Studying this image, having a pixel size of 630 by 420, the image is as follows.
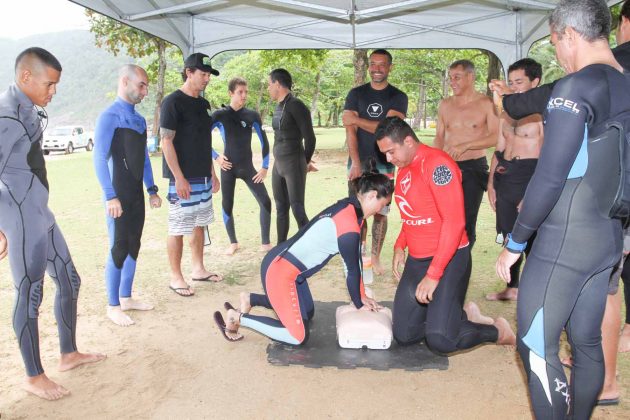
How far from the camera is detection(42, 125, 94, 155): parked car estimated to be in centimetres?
2561

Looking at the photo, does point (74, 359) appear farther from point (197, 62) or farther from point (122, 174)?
point (197, 62)

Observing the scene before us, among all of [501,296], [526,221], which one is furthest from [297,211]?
[526,221]

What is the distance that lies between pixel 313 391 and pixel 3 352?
2.38 metres

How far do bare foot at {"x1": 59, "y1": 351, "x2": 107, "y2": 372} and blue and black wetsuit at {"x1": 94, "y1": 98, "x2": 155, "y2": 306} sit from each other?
31.5 inches

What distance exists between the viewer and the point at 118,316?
14.5ft

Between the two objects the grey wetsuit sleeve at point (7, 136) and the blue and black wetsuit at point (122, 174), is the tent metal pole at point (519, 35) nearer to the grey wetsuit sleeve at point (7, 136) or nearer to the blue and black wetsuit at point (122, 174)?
the blue and black wetsuit at point (122, 174)

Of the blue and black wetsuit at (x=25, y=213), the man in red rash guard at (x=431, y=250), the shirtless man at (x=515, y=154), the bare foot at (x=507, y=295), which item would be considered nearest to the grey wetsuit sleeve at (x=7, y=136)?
the blue and black wetsuit at (x=25, y=213)

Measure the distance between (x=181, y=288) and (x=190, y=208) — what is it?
800 mm

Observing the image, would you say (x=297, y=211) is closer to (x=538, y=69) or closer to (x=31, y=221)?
(x=538, y=69)

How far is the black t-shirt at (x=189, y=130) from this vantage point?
4871mm

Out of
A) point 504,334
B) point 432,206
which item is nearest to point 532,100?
point 432,206

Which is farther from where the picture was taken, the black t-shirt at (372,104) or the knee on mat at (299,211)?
the knee on mat at (299,211)

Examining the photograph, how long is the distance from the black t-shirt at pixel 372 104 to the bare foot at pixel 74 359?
3.33 meters

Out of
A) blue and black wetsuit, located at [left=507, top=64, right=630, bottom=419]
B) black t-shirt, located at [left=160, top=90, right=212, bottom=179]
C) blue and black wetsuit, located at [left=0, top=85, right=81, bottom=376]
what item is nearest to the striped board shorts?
black t-shirt, located at [left=160, top=90, right=212, bottom=179]
